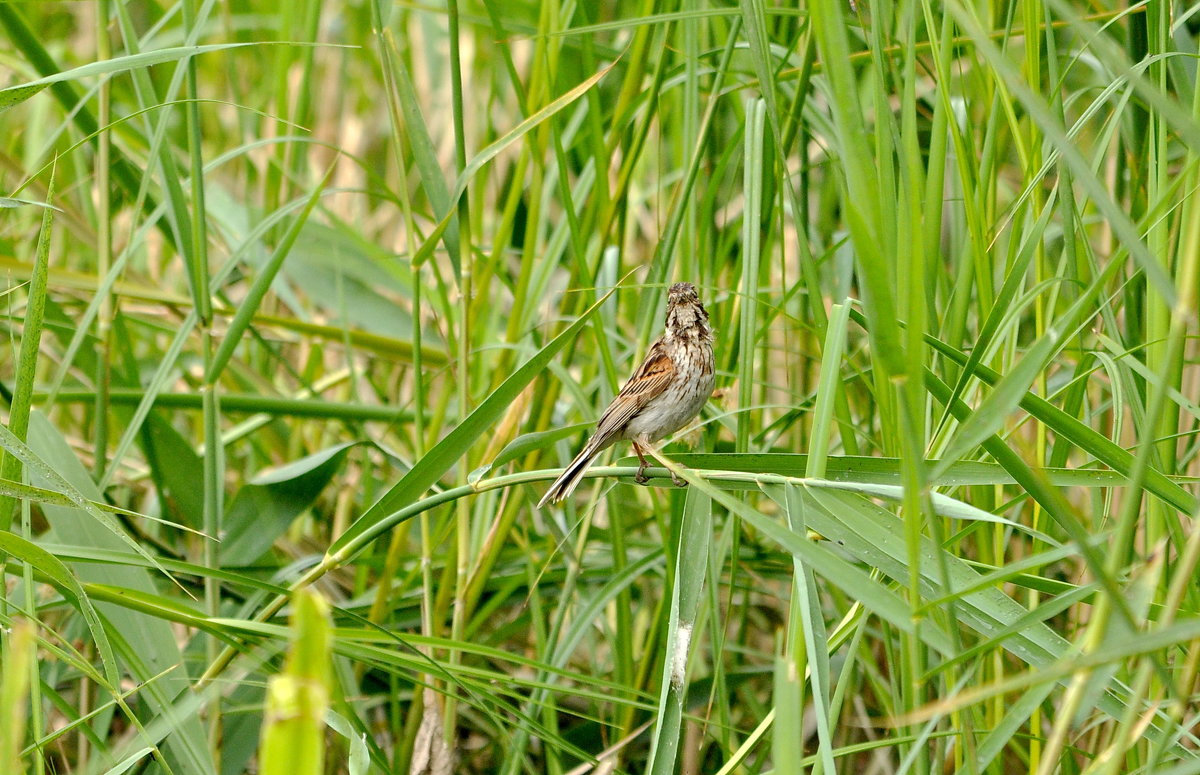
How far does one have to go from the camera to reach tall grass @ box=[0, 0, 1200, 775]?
4.18ft

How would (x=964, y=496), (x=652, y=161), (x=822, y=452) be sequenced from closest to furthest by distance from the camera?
1. (x=822, y=452)
2. (x=964, y=496)
3. (x=652, y=161)

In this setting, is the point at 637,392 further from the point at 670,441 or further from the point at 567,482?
the point at 567,482

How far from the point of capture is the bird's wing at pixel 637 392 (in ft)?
7.68

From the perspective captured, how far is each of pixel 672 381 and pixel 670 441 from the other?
19 cm

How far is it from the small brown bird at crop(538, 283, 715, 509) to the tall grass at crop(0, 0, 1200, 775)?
0.06 m

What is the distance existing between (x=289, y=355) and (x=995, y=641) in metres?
3.41

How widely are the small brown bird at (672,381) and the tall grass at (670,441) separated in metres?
0.06

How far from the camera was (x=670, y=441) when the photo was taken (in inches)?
93.7

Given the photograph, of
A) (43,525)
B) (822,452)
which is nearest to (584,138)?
(822,452)

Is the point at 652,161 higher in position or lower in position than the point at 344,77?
lower

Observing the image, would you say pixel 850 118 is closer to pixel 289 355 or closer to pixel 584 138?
pixel 584 138

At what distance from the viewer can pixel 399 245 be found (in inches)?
177

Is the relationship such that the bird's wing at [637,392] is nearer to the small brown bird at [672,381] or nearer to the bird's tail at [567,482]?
the small brown bird at [672,381]

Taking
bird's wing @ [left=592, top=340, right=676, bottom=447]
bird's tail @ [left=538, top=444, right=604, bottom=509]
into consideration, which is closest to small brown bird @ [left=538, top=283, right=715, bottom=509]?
bird's wing @ [left=592, top=340, right=676, bottom=447]
